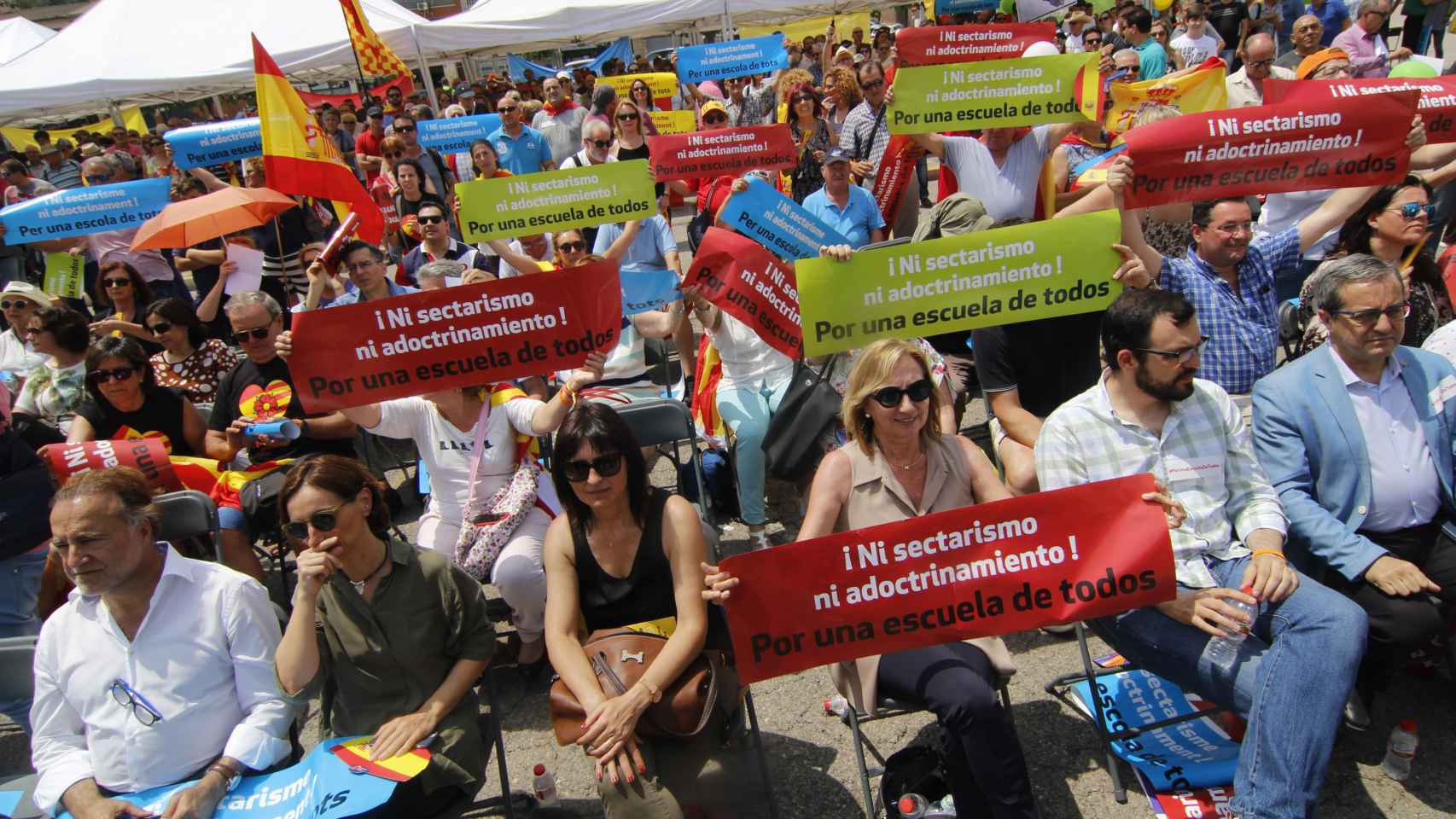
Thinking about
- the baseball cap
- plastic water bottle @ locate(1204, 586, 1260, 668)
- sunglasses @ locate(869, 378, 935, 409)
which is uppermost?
the baseball cap

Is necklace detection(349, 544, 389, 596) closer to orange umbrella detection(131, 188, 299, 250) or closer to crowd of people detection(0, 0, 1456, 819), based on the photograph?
crowd of people detection(0, 0, 1456, 819)

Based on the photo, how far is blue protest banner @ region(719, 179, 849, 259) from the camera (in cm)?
513

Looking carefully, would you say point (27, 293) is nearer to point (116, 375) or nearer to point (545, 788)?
point (116, 375)

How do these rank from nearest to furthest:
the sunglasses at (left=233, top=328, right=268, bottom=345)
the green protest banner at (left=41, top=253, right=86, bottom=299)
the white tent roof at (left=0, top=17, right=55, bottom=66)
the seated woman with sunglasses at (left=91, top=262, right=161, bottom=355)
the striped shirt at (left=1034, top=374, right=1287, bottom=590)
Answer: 1. the striped shirt at (left=1034, top=374, right=1287, bottom=590)
2. the sunglasses at (left=233, top=328, right=268, bottom=345)
3. the seated woman with sunglasses at (left=91, top=262, right=161, bottom=355)
4. the green protest banner at (left=41, top=253, right=86, bottom=299)
5. the white tent roof at (left=0, top=17, right=55, bottom=66)

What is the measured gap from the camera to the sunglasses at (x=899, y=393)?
3068 millimetres

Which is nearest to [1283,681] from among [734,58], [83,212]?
[83,212]

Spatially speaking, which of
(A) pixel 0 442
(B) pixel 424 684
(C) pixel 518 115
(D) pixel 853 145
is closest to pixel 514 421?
(B) pixel 424 684

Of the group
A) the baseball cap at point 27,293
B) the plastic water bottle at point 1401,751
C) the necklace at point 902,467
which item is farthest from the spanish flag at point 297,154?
the plastic water bottle at point 1401,751

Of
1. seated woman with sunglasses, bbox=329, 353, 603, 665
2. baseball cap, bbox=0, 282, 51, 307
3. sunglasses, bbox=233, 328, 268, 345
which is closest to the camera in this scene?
seated woman with sunglasses, bbox=329, 353, 603, 665

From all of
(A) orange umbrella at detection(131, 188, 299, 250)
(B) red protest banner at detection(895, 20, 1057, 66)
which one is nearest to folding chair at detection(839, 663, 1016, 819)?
(B) red protest banner at detection(895, 20, 1057, 66)

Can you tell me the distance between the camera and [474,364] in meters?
3.77

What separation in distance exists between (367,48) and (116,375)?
8.09 meters

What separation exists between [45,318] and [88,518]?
324 cm

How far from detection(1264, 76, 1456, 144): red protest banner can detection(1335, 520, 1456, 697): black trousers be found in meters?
2.29
